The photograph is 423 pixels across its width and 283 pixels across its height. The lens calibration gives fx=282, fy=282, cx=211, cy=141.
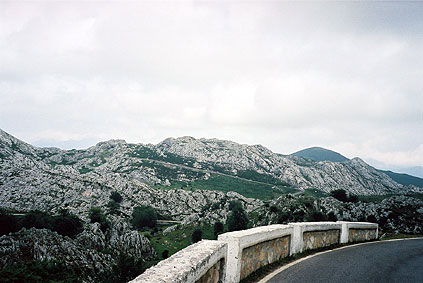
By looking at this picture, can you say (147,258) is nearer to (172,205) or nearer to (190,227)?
(190,227)

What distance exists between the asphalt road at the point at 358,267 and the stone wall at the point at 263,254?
0.69 m

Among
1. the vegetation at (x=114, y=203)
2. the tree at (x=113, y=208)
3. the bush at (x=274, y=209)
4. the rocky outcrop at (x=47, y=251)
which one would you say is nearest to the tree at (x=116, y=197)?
the vegetation at (x=114, y=203)

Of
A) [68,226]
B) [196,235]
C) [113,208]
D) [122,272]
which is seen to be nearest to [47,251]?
[122,272]

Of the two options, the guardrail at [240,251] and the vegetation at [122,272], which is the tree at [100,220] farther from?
the guardrail at [240,251]

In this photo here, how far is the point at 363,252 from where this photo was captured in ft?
45.7

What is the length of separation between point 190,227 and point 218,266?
332 feet

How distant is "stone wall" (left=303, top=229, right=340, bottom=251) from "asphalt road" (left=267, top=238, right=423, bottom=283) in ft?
2.67

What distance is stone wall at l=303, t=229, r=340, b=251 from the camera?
44.2ft

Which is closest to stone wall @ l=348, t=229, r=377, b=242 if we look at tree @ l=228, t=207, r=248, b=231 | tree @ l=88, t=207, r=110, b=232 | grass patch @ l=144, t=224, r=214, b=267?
grass patch @ l=144, t=224, r=214, b=267

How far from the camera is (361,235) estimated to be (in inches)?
728

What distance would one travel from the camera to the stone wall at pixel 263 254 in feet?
28.1

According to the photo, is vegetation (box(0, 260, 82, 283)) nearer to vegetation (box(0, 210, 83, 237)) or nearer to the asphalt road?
vegetation (box(0, 210, 83, 237))

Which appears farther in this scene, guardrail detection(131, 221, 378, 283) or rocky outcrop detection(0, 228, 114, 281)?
rocky outcrop detection(0, 228, 114, 281)

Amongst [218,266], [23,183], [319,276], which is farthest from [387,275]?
[23,183]
